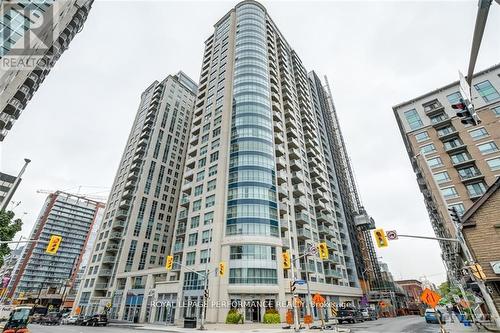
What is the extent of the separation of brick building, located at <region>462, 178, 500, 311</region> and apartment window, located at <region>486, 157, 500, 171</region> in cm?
2212

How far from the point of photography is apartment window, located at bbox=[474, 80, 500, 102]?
4262 cm

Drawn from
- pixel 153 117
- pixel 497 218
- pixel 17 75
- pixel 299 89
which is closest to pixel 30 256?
pixel 153 117

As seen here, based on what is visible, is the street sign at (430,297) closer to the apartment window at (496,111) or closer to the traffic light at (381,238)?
the traffic light at (381,238)

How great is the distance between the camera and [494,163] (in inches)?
1483

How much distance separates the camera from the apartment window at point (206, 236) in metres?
39.3

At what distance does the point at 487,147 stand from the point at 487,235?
2716cm

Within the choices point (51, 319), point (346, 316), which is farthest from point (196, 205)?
point (51, 319)

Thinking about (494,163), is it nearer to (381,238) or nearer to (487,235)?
(487,235)

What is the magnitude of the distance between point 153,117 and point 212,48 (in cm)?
2713

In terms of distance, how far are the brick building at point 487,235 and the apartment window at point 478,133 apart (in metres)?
25.8

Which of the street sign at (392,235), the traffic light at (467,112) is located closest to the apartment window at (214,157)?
the street sign at (392,235)

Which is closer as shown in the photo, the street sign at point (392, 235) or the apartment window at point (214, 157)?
the street sign at point (392, 235)

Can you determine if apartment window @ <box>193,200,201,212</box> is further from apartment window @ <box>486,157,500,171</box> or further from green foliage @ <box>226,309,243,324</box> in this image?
apartment window @ <box>486,157,500,171</box>

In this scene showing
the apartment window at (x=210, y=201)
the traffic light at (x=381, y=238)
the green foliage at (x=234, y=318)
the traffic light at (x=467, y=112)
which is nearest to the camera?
the traffic light at (x=467, y=112)
